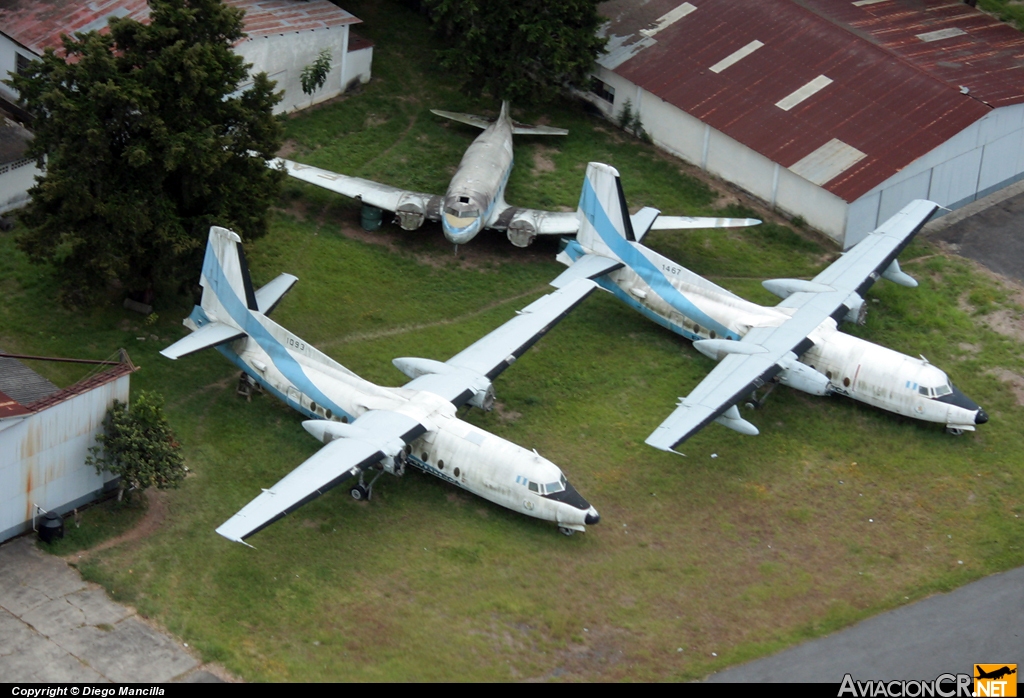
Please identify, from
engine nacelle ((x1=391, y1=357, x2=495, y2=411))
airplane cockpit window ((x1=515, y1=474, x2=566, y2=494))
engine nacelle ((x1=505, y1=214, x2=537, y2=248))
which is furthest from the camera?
engine nacelle ((x1=505, y1=214, x2=537, y2=248))

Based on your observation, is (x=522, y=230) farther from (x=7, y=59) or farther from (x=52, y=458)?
(x=7, y=59)

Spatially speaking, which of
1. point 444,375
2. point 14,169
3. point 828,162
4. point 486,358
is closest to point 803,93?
point 828,162

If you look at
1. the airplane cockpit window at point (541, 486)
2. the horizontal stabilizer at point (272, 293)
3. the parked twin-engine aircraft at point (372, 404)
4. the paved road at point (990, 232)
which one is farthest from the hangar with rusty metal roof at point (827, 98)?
the horizontal stabilizer at point (272, 293)

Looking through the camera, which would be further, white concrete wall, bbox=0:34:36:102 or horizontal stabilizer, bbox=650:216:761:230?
white concrete wall, bbox=0:34:36:102

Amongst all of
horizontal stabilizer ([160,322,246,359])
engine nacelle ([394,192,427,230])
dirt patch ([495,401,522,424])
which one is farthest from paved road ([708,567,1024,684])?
engine nacelle ([394,192,427,230])

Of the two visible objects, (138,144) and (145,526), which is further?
(138,144)

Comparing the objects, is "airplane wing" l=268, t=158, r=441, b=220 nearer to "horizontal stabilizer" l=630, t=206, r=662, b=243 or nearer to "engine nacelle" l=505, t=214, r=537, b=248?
"engine nacelle" l=505, t=214, r=537, b=248
